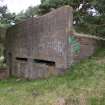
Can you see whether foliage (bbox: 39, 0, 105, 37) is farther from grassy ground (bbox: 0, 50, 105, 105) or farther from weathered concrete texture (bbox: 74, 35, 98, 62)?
grassy ground (bbox: 0, 50, 105, 105)

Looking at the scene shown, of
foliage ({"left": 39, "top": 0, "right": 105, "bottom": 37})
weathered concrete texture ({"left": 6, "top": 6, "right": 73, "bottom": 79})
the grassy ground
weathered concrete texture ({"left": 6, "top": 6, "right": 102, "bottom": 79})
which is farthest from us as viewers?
foliage ({"left": 39, "top": 0, "right": 105, "bottom": 37})

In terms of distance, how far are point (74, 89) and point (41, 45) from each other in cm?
470

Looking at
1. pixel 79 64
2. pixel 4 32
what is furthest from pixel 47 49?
pixel 4 32

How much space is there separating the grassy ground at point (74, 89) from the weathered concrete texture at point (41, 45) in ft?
4.14

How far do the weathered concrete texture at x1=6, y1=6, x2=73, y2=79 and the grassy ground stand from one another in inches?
49.7

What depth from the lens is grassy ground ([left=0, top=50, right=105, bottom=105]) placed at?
23.6 feet

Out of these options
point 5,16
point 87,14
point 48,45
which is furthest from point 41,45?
point 87,14

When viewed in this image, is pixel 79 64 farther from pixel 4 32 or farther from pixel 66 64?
pixel 4 32

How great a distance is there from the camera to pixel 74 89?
26.4ft

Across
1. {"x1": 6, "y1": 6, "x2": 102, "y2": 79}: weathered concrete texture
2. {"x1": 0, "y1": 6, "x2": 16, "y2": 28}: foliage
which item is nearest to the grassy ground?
{"x1": 6, "y1": 6, "x2": 102, "y2": 79}: weathered concrete texture

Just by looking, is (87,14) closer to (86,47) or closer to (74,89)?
(86,47)

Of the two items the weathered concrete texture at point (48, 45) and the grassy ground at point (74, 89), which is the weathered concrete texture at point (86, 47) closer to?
the weathered concrete texture at point (48, 45)

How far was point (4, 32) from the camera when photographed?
17.6 metres

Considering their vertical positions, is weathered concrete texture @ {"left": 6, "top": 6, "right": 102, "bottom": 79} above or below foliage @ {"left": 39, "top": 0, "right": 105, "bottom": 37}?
below
